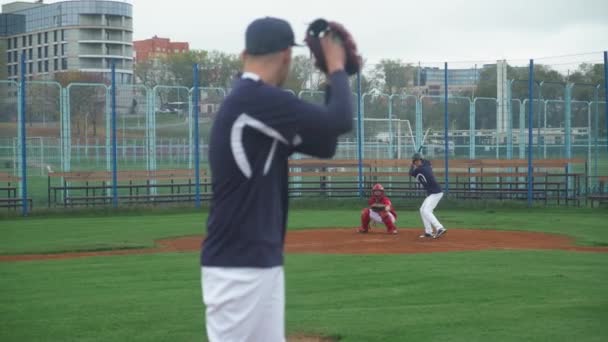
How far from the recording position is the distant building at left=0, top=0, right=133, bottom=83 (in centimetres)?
8288

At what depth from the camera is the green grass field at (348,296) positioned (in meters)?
8.46

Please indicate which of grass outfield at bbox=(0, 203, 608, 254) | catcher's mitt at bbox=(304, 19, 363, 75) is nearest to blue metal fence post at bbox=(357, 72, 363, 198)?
grass outfield at bbox=(0, 203, 608, 254)

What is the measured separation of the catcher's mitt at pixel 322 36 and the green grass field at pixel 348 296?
4.72 m

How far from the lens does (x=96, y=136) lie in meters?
26.4

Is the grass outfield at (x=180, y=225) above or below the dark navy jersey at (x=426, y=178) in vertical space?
below

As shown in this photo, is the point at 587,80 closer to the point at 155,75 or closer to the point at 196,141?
the point at 196,141

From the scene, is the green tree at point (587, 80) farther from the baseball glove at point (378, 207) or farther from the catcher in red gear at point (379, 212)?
the baseball glove at point (378, 207)

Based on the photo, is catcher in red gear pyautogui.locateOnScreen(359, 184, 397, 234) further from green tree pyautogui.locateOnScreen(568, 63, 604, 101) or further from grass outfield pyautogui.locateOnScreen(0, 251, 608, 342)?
green tree pyautogui.locateOnScreen(568, 63, 604, 101)

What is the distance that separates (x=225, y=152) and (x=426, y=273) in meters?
9.00

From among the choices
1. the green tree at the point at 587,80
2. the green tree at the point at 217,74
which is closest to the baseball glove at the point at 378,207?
the green tree at the point at 587,80

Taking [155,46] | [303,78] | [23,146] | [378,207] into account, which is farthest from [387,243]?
[155,46]

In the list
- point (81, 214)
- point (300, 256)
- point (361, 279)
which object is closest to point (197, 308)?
point (361, 279)

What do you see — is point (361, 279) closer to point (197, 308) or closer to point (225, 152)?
point (197, 308)

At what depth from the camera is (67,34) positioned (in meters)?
87.6
